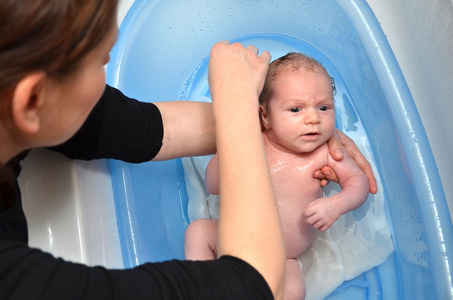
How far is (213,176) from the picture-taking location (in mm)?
1337

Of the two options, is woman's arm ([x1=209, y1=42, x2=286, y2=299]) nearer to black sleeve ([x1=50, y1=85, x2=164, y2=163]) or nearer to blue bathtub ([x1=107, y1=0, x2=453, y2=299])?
black sleeve ([x1=50, y1=85, x2=164, y2=163])

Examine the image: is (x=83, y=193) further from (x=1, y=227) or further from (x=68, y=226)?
(x=1, y=227)

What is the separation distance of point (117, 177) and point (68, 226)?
26cm

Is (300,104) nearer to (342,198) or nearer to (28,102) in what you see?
(342,198)

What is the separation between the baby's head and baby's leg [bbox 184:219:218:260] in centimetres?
30

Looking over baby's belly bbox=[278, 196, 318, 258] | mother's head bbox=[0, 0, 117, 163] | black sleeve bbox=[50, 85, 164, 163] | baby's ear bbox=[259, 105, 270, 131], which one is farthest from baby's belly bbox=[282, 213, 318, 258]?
mother's head bbox=[0, 0, 117, 163]

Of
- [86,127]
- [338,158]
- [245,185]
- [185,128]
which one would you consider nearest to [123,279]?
[245,185]

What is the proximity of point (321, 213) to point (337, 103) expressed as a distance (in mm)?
560

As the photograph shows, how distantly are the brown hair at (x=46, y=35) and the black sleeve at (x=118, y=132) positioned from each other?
1.24ft

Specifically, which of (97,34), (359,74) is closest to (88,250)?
(97,34)

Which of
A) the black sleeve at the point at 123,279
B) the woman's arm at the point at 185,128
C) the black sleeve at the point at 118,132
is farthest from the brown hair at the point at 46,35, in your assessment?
the woman's arm at the point at 185,128

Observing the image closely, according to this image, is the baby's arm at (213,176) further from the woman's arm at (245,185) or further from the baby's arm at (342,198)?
the woman's arm at (245,185)

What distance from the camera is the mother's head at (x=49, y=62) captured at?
588 mm

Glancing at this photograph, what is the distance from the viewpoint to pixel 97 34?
25.9 inches
